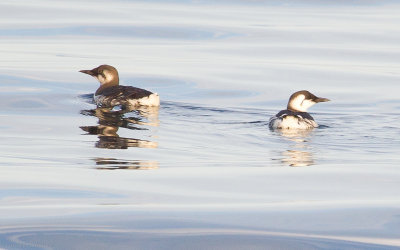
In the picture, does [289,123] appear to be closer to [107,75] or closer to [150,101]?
[150,101]

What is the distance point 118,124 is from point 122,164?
3686 mm

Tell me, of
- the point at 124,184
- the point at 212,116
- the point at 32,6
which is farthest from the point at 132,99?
the point at 32,6

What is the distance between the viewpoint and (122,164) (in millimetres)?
8992

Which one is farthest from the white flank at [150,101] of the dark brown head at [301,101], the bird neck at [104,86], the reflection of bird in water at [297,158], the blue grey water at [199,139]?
the reflection of bird in water at [297,158]

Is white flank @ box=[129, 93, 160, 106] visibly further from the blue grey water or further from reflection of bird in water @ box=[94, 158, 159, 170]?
reflection of bird in water @ box=[94, 158, 159, 170]

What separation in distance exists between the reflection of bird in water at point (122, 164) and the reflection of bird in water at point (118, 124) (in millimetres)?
997

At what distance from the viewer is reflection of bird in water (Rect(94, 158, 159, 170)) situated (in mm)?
8773

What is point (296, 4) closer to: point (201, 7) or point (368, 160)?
point (201, 7)

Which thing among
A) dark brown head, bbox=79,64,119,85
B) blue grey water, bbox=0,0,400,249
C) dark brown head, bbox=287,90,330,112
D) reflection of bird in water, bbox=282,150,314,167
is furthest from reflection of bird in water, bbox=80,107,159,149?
dark brown head, bbox=79,64,119,85

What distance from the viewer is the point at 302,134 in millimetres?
11961

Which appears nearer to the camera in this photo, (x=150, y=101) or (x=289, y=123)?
(x=289, y=123)

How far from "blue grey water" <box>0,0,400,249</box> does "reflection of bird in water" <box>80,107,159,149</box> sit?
4cm

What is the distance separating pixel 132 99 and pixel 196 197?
7260 mm

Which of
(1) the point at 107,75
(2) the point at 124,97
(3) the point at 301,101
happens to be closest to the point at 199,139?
(3) the point at 301,101
